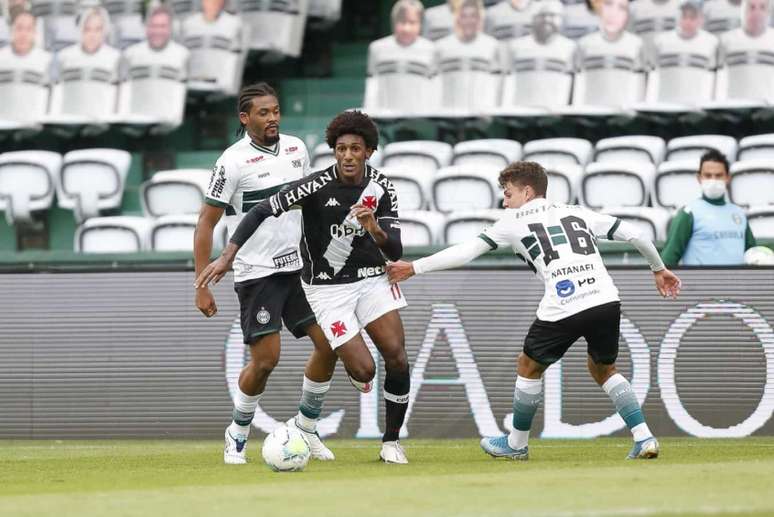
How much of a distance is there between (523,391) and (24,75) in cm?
1100

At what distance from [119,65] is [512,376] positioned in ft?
27.0

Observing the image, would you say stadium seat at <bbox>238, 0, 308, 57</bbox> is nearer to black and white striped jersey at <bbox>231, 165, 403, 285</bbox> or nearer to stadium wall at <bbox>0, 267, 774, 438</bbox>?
stadium wall at <bbox>0, 267, 774, 438</bbox>

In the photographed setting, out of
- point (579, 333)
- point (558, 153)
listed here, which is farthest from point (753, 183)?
point (579, 333)

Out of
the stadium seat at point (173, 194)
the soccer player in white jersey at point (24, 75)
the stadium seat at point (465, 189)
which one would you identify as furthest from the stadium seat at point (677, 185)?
the soccer player in white jersey at point (24, 75)

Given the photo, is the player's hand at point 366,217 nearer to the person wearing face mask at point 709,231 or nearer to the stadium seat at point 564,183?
the person wearing face mask at point 709,231

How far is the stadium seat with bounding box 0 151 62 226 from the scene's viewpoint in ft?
Answer: 56.0

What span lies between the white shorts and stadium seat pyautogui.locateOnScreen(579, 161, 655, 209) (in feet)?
21.0

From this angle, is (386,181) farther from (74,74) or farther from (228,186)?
(74,74)

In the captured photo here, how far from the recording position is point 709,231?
39.8 feet

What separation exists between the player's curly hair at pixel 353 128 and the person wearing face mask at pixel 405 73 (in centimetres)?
880

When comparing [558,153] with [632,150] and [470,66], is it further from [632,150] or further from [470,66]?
[470,66]

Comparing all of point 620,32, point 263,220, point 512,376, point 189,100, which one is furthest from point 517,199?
point 189,100

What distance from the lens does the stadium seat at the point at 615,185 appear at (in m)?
15.4

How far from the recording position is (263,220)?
9203 mm
